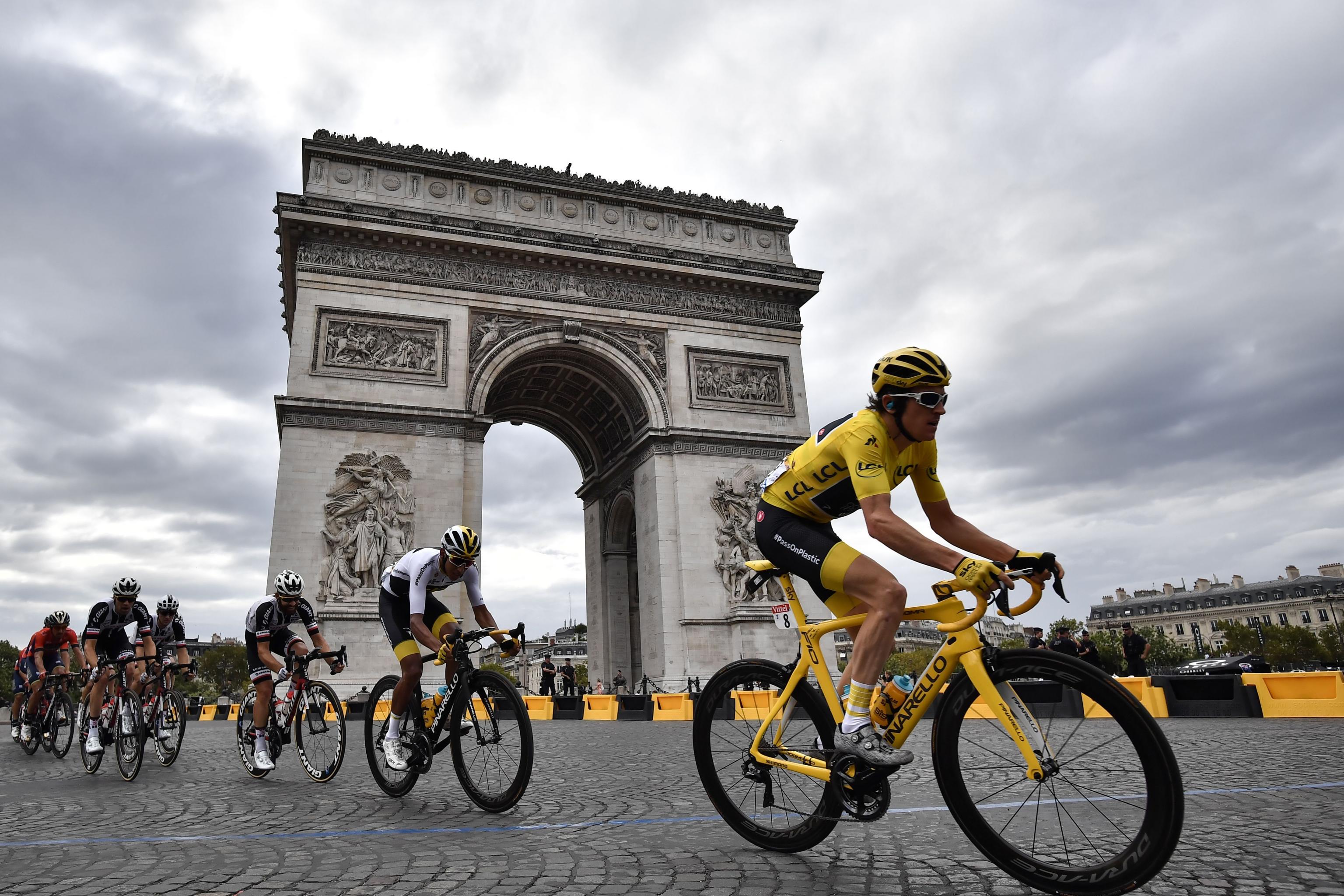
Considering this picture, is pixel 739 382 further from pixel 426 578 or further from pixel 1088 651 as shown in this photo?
pixel 426 578

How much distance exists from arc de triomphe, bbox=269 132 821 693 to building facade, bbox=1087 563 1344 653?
75.9m

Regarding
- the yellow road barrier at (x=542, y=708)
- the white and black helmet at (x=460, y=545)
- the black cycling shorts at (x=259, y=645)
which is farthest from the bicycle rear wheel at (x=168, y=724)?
the yellow road barrier at (x=542, y=708)

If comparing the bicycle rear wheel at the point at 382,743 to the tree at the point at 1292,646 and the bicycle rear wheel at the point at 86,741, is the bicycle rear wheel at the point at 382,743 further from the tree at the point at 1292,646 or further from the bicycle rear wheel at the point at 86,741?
the tree at the point at 1292,646

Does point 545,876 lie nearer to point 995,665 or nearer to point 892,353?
point 995,665

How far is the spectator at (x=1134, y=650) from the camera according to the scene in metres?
14.2

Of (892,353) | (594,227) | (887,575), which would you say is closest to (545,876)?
(887,575)

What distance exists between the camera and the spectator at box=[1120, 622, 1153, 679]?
14188mm

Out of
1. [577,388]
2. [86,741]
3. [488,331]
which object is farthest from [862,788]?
[577,388]

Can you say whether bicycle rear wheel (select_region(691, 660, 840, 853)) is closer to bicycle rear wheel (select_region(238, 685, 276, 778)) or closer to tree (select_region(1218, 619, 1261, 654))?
bicycle rear wheel (select_region(238, 685, 276, 778))

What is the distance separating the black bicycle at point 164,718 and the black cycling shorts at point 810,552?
6.68 meters

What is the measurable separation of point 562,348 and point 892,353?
2262cm

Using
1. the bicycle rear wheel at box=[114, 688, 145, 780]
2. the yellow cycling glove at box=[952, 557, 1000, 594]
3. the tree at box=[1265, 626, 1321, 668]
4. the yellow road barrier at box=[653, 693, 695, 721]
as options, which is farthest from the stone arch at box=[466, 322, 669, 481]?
the tree at box=[1265, 626, 1321, 668]

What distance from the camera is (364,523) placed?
21.2 metres

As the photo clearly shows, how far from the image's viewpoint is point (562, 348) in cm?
2544
